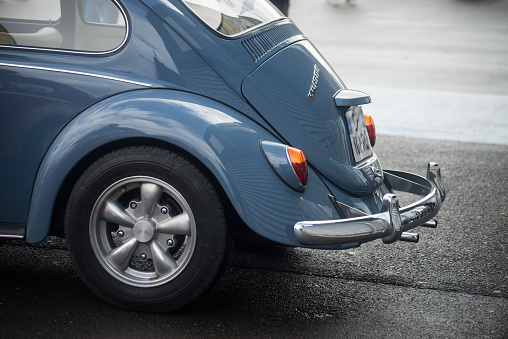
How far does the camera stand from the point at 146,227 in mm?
3271

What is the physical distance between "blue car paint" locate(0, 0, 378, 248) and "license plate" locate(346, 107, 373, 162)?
365 mm

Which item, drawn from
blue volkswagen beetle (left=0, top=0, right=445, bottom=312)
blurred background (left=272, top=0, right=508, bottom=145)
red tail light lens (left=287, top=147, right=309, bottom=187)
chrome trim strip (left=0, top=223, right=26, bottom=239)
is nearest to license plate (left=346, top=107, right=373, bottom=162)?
blue volkswagen beetle (left=0, top=0, right=445, bottom=312)

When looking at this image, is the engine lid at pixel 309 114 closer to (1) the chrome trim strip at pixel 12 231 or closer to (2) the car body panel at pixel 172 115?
(2) the car body panel at pixel 172 115

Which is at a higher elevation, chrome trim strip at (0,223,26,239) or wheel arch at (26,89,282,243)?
wheel arch at (26,89,282,243)

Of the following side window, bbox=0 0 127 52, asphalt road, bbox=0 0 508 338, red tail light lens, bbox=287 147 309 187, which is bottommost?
asphalt road, bbox=0 0 508 338

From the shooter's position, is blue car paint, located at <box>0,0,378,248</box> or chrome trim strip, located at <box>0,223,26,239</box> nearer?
blue car paint, located at <box>0,0,378,248</box>

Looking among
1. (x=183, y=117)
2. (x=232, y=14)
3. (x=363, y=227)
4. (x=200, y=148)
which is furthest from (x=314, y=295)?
(x=232, y=14)

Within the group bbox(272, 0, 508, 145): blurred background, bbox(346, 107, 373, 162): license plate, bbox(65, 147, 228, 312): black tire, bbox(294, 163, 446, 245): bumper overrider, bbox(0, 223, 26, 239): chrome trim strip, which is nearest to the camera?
bbox(294, 163, 446, 245): bumper overrider

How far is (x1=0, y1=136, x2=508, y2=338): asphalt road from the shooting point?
322 cm

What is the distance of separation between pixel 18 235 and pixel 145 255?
24.7 inches

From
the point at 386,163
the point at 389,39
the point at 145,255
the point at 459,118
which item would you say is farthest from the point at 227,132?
the point at 389,39

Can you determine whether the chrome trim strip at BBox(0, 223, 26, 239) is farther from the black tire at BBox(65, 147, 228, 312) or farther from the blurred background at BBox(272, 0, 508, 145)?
the blurred background at BBox(272, 0, 508, 145)

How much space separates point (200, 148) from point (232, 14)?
35.5 inches

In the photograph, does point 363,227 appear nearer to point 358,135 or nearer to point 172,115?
point 358,135
